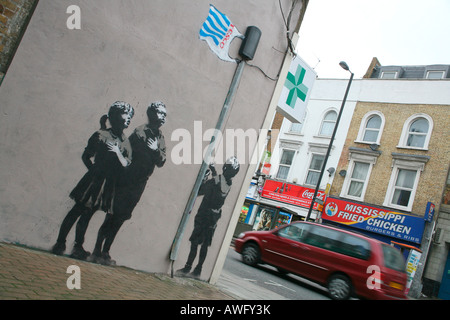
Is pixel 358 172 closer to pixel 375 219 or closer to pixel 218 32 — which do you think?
pixel 375 219

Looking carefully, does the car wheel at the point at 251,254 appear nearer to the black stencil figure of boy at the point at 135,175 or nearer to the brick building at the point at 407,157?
the black stencil figure of boy at the point at 135,175

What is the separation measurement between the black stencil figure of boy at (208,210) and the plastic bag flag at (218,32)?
1.85 m

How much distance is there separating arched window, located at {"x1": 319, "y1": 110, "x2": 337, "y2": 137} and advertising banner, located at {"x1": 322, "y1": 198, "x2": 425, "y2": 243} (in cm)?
429

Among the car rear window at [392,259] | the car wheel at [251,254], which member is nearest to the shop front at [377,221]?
the car rear window at [392,259]

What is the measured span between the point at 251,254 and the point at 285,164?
41.8ft

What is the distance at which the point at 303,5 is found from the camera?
6.47 m

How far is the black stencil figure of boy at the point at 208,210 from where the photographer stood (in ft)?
18.0

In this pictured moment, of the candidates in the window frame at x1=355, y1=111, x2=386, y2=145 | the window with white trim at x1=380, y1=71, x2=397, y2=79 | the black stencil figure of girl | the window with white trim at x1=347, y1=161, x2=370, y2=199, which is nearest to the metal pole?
the black stencil figure of girl

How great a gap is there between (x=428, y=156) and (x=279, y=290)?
13.8 metres

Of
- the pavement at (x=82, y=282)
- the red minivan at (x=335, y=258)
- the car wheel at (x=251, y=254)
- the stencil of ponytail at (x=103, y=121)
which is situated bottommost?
the pavement at (x=82, y=282)

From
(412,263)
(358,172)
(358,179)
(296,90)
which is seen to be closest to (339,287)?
(296,90)

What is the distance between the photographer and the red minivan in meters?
7.50

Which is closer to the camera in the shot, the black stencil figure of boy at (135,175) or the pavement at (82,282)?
the pavement at (82,282)

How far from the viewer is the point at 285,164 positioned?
2184 cm
